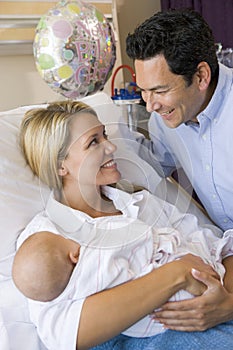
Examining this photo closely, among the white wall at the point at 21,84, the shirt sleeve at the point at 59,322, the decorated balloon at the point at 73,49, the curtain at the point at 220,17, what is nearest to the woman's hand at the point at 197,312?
the shirt sleeve at the point at 59,322

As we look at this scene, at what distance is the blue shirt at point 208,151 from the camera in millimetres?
1356

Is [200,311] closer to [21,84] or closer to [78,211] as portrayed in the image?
[78,211]

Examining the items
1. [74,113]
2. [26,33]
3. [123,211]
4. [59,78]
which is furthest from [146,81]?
[26,33]

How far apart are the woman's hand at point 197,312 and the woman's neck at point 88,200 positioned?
0.29 meters

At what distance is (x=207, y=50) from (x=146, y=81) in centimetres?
19

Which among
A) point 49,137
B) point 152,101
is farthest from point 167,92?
point 49,137

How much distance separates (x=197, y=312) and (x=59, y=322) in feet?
0.98

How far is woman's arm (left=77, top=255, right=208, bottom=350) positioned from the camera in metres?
0.98

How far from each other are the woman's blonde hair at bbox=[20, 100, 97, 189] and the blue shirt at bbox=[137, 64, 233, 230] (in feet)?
0.80

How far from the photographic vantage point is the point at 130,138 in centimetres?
126

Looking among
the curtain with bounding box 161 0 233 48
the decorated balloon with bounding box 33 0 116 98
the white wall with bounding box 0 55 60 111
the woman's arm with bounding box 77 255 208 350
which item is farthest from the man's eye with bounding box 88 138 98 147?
the curtain with bounding box 161 0 233 48

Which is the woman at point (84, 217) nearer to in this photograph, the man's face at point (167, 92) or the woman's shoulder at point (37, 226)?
the woman's shoulder at point (37, 226)

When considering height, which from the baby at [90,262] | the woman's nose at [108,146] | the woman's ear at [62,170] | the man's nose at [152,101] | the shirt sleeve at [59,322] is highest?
the man's nose at [152,101]

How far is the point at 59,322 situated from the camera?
1004 mm
